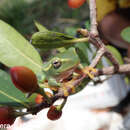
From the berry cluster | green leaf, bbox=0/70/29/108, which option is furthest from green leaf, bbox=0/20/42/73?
the berry cluster

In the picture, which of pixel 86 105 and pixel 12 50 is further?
pixel 86 105

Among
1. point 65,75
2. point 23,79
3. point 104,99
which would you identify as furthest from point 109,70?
point 104,99

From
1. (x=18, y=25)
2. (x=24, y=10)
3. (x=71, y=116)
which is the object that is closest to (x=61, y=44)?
(x=71, y=116)

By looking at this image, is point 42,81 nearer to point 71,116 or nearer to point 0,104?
point 0,104

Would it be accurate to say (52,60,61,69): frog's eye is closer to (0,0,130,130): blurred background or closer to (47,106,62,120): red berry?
(47,106,62,120): red berry

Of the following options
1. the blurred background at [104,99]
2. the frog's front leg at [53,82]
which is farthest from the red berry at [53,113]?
the blurred background at [104,99]

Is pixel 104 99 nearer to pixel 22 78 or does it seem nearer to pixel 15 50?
pixel 15 50

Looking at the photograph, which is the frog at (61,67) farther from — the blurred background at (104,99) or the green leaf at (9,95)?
the blurred background at (104,99)
